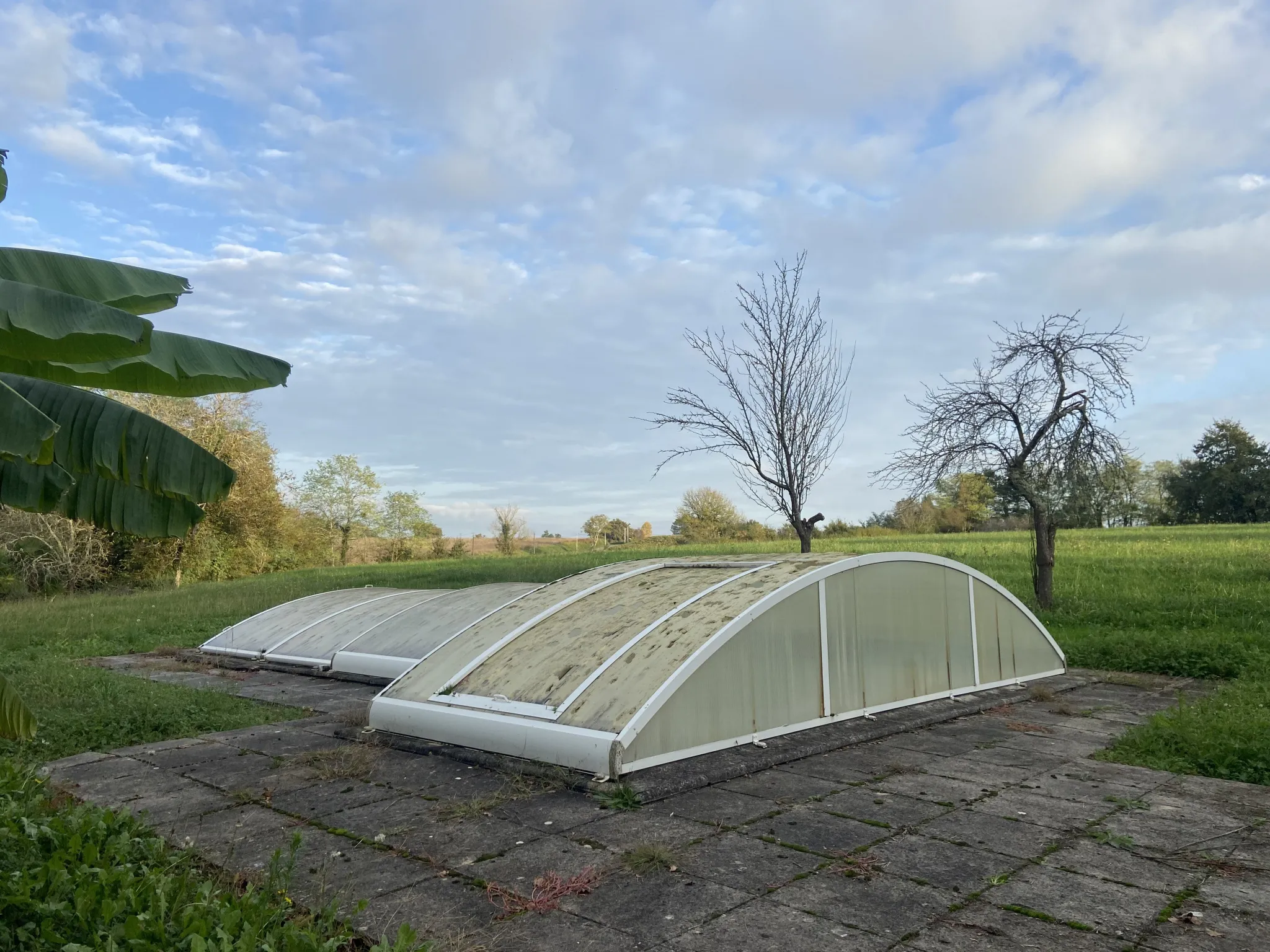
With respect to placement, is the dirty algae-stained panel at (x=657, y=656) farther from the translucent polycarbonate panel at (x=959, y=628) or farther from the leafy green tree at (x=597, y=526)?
the leafy green tree at (x=597, y=526)

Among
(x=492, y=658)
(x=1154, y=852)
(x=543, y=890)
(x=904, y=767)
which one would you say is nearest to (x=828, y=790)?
(x=904, y=767)

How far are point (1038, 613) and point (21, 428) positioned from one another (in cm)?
1371

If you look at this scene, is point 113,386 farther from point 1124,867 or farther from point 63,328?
point 1124,867

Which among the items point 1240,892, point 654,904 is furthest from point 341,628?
point 1240,892

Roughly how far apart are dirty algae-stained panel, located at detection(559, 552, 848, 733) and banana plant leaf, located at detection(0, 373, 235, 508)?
8.86 ft

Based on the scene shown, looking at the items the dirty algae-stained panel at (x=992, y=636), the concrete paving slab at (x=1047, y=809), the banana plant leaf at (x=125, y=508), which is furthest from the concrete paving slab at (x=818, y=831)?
the dirty algae-stained panel at (x=992, y=636)

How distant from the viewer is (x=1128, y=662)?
10.1 metres

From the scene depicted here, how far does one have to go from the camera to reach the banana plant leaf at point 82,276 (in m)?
4.53

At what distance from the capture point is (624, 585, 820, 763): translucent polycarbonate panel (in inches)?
223

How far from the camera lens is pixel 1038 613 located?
1359cm

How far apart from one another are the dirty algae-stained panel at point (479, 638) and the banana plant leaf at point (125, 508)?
223cm

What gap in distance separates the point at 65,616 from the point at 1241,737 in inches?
749

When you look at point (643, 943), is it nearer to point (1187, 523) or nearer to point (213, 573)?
point (213, 573)

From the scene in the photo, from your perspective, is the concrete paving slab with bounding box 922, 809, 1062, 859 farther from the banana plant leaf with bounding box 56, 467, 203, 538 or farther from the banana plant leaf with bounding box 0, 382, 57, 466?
the banana plant leaf with bounding box 56, 467, 203, 538
